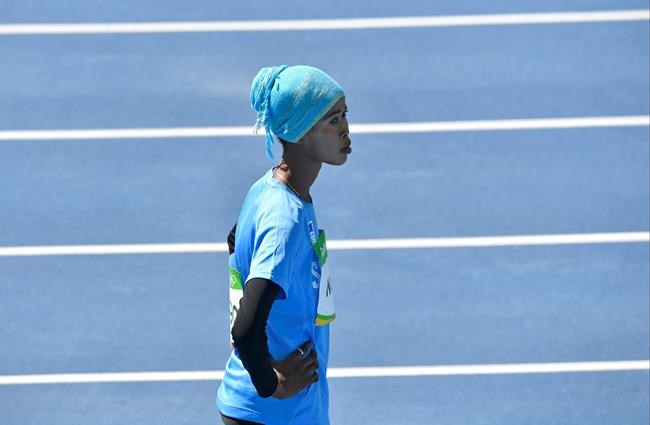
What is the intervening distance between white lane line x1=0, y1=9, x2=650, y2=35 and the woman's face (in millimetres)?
5771

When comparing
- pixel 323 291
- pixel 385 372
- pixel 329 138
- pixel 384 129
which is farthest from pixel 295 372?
pixel 384 129

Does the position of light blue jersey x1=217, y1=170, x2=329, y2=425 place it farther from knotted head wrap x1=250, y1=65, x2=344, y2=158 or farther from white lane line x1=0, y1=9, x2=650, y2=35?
white lane line x1=0, y1=9, x2=650, y2=35

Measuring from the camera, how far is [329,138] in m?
3.82

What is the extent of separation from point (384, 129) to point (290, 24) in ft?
5.09

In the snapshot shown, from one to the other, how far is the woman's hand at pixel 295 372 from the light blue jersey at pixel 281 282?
0.10 feet

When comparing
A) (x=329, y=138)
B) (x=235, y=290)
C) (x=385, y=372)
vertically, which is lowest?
(x=385, y=372)

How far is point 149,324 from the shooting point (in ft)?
21.5

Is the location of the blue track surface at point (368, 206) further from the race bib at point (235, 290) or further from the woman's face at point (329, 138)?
the woman's face at point (329, 138)

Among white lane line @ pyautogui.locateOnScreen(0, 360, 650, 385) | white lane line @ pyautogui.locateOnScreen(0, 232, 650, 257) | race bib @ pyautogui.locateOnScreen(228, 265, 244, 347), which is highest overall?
race bib @ pyautogui.locateOnScreen(228, 265, 244, 347)

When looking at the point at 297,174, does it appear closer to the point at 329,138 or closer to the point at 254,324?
the point at 329,138

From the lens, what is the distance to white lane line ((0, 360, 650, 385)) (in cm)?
614

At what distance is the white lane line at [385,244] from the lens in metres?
7.20

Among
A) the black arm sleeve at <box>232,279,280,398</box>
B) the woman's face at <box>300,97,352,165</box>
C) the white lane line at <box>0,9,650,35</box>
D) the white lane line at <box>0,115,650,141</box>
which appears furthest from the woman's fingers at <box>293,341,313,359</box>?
the white lane line at <box>0,9,650,35</box>

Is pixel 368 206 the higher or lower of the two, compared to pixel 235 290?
lower
